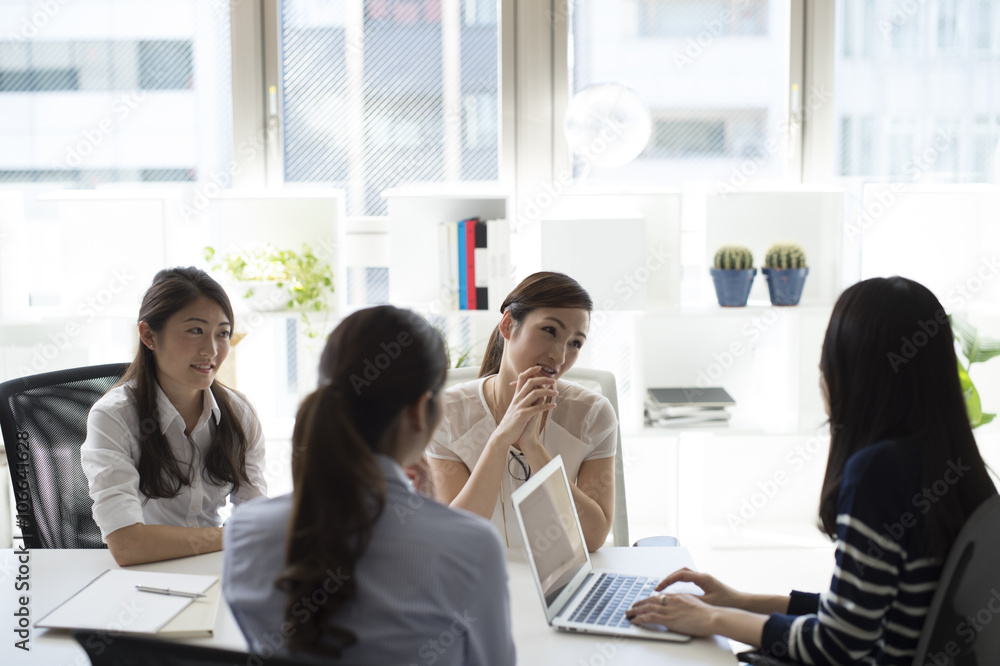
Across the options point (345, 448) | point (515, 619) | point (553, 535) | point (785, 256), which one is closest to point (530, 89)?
point (785, 256)

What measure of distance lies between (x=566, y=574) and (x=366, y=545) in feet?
2.17

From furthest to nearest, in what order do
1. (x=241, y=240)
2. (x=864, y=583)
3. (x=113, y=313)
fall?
(x=241, y=240) < (x=113, y=313) < (x=864, y=583)

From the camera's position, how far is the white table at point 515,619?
1.32 metres

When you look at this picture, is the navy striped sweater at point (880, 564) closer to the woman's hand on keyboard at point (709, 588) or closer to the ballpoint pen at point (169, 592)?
the woman's hand on keyboard at point (709, 588)

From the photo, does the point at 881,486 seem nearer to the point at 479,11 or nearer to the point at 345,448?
the point at 345,448

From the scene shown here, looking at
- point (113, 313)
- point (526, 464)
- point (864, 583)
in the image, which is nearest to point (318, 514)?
point (864, 583)

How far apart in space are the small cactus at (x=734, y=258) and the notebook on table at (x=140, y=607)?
2.31m

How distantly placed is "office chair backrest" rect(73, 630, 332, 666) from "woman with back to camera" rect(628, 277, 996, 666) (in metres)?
0.80

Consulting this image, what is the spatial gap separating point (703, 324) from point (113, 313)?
2.33m

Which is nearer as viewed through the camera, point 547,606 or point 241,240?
point 547,606

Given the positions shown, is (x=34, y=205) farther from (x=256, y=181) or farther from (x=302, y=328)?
(x=302, y=328)

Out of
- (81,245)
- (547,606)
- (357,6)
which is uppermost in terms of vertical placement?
(357,6)

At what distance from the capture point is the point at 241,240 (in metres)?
3.44

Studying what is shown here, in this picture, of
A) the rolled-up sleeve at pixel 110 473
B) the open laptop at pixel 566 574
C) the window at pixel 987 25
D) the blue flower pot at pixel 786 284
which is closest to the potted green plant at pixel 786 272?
the blue flower pot at pixel 786 284
